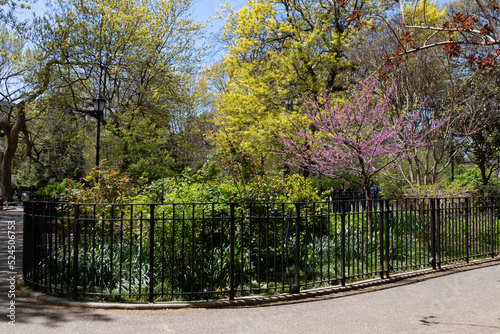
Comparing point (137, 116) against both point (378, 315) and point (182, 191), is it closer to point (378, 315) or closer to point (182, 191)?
point (182, 191)

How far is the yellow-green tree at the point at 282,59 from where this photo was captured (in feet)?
59.8

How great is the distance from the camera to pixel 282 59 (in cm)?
1845

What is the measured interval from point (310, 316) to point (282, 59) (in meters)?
15.1

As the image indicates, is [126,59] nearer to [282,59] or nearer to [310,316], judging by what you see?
[282,59]

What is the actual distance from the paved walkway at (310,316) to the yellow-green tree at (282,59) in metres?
12.2

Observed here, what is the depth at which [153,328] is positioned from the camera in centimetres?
478

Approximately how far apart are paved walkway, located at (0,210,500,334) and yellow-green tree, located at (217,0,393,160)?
39.9ft

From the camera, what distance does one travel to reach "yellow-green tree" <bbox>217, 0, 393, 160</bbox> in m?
18.2

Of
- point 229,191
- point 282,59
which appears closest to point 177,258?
point 229,191

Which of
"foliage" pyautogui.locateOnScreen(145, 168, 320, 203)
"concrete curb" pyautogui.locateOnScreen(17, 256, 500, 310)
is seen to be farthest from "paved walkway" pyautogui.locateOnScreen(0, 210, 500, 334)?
"foliage" pyautogui.locateOnScreen(145, 168, 320, 203)

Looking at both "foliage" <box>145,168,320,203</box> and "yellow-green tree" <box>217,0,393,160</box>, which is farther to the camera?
"yellow-green tree" <box>217,0,393,160</box>

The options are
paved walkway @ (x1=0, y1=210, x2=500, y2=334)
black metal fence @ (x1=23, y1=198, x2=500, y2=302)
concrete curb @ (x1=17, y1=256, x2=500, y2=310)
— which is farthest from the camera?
black metal fence @ (x1=23, y1=198, x2=500, y2=302)

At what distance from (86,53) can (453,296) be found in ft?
60.1

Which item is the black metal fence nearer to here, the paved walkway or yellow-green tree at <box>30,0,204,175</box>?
the paved walkway
